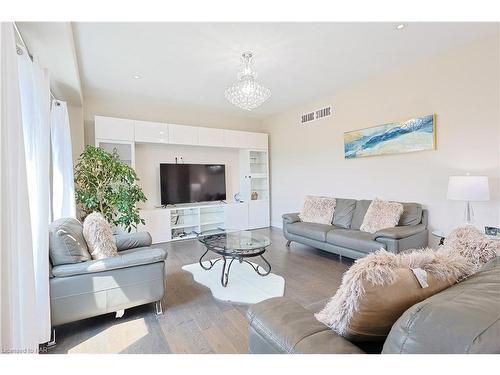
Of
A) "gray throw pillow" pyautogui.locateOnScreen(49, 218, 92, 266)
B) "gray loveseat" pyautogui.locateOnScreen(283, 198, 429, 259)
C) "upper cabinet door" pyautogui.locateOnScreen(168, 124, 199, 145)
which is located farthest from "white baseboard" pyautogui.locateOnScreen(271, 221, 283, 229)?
"gray throw pillow" pyautogui.locateOnScreen(49, 218, 92, 266)

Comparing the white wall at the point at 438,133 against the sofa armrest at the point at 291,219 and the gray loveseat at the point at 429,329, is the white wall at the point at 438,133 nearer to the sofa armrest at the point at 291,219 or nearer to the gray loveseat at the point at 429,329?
the sofa armrest at the point at 291,219

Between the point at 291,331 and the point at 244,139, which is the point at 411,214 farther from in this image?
the point at 244,139

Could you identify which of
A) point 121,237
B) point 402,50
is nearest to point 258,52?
point 402,50

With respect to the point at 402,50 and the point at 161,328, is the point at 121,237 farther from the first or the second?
the point at 402,50

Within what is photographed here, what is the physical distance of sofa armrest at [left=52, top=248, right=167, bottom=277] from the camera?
1.95 metres

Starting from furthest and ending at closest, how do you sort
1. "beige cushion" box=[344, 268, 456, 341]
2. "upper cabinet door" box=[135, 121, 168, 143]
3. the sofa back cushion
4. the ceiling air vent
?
1. the ceiling air vent
2. "upper cabinet door" box=[135, 121, 168, 143]
3. "beige cushion" box=[344, 268, 456, 341]
4. the sofa back cushion

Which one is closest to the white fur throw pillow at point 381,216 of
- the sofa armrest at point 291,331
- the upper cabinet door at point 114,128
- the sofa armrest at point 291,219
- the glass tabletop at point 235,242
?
the sofa armrest at point 291,219

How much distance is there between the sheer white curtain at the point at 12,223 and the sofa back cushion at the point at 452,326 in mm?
1573

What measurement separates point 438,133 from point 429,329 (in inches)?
135

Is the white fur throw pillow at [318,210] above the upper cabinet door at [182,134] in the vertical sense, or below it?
below

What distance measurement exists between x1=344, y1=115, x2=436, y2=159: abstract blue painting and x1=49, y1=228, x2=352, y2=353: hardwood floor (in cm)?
202

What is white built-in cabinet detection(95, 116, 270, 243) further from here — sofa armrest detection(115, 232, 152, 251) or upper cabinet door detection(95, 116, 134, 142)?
sofa armrest detection(115, 232, 152, 251)

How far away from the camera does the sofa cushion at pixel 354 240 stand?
321 cm
